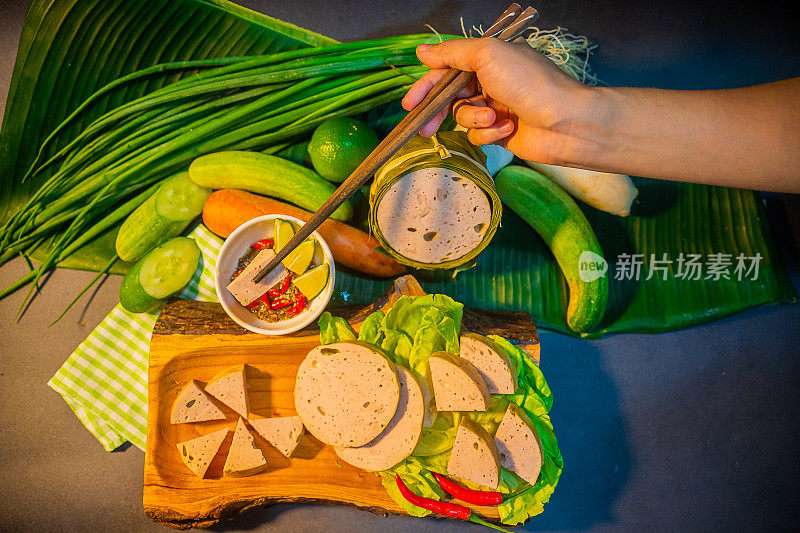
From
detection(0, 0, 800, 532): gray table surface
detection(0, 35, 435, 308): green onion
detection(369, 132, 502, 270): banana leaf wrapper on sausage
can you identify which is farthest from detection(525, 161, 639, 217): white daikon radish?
detection(0, 35, 435, 308): green onion

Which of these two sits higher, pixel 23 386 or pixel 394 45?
pixel 394 45

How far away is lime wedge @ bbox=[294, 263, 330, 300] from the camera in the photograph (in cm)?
176

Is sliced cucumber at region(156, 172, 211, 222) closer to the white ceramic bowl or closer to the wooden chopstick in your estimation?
the white ceramic bowl

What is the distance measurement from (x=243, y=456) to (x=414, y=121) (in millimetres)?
1347

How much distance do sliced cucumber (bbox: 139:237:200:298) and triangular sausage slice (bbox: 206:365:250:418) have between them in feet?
1.53

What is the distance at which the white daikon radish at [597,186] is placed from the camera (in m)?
1.97

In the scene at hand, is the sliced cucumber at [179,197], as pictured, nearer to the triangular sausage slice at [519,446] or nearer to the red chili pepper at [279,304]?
the red chili pepper at [279,304]

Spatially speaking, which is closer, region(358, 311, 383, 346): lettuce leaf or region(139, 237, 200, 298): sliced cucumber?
region(358, 311, 383, 346): lettuce leaf

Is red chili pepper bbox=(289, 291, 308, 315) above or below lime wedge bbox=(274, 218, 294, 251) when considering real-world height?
below

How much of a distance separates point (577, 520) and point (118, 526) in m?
2.16

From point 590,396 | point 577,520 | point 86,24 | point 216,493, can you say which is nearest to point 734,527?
point 577,520

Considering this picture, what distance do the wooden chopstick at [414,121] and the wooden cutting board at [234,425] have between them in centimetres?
43

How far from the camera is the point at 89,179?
2.05 m

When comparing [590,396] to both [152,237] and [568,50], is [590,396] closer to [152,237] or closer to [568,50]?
[568,50]
